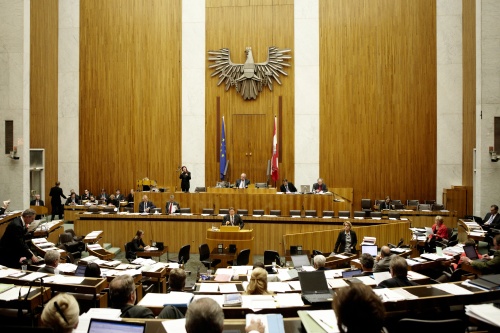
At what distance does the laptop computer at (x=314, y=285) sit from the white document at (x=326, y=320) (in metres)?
0.71

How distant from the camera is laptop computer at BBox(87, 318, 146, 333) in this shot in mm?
2830

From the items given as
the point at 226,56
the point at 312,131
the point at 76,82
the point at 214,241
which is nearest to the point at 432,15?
the point at 312,131

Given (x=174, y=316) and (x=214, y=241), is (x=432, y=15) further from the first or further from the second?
(x=174, y=316)

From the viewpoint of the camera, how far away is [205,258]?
892 cm

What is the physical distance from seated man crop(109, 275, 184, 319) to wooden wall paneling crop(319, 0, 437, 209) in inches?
519

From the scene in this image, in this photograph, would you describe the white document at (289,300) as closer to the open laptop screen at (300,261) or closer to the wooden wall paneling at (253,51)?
the open laptop screen at (300,261)

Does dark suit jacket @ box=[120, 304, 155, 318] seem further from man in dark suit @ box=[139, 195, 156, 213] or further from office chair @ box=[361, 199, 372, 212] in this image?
office chair @ box=[361, 199, 372, 212]

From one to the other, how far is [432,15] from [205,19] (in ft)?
26.5

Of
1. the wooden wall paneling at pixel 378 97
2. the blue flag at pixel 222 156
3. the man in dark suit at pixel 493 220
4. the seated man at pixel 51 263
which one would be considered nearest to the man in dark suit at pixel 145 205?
the blue flag at pixel 222 156

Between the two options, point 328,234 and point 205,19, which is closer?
point 328,234

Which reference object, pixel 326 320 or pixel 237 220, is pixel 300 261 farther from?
pixel 237 220

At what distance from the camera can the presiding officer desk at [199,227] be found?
11320 millimetres

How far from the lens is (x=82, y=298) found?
4934 millimetres

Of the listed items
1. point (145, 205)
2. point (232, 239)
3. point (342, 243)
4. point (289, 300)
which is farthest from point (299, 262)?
point (145, 205)
